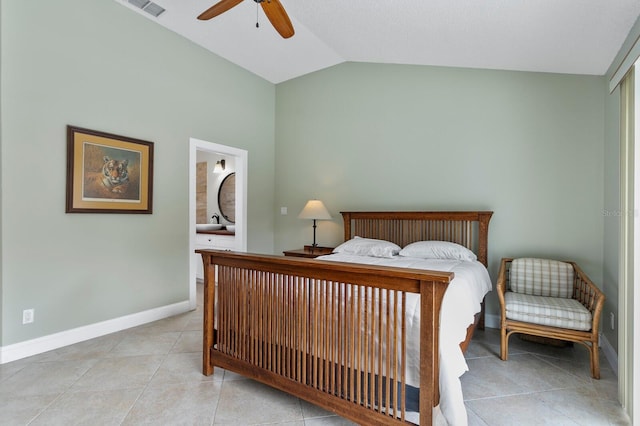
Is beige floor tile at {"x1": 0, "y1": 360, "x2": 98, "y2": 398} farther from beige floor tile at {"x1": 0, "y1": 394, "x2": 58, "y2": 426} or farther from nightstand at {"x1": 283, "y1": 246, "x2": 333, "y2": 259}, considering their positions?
nightstand at {"x1": 283, "y1": 246, "x2": 333, "y2": 259}

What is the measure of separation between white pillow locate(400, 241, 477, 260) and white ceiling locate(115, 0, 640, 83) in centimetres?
184

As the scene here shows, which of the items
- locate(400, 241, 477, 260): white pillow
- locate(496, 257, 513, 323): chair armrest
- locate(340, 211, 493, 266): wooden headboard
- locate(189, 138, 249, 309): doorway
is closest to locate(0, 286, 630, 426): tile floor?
locate(496, 257, 513, 323): chair armrest

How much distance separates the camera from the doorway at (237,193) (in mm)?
3867

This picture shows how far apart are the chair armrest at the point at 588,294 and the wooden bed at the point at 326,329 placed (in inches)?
63.8

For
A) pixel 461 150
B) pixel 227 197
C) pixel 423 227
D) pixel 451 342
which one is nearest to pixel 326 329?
pixel 451 342

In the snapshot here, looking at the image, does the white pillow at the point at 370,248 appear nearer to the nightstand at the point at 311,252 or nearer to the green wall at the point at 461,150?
the nightstand at the point at 311,252

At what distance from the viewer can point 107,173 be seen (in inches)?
121

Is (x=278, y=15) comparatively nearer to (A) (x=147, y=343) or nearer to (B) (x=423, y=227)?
(B) (x=423, y=227)

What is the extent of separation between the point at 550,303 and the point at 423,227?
1404mm

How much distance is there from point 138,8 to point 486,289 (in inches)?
171

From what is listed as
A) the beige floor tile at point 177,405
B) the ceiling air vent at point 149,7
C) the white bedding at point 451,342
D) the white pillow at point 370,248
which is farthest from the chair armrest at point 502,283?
the ceiling air vent at point 149,7

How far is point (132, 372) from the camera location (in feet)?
7.76

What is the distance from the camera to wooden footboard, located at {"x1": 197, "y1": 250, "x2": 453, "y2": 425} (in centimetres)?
148

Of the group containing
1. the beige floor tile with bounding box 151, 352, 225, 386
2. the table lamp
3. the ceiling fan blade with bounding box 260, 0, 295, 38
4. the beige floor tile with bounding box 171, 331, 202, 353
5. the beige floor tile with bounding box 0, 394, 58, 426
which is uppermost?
the ceiling fan blade with bounding box 260, 0, 295, 38
